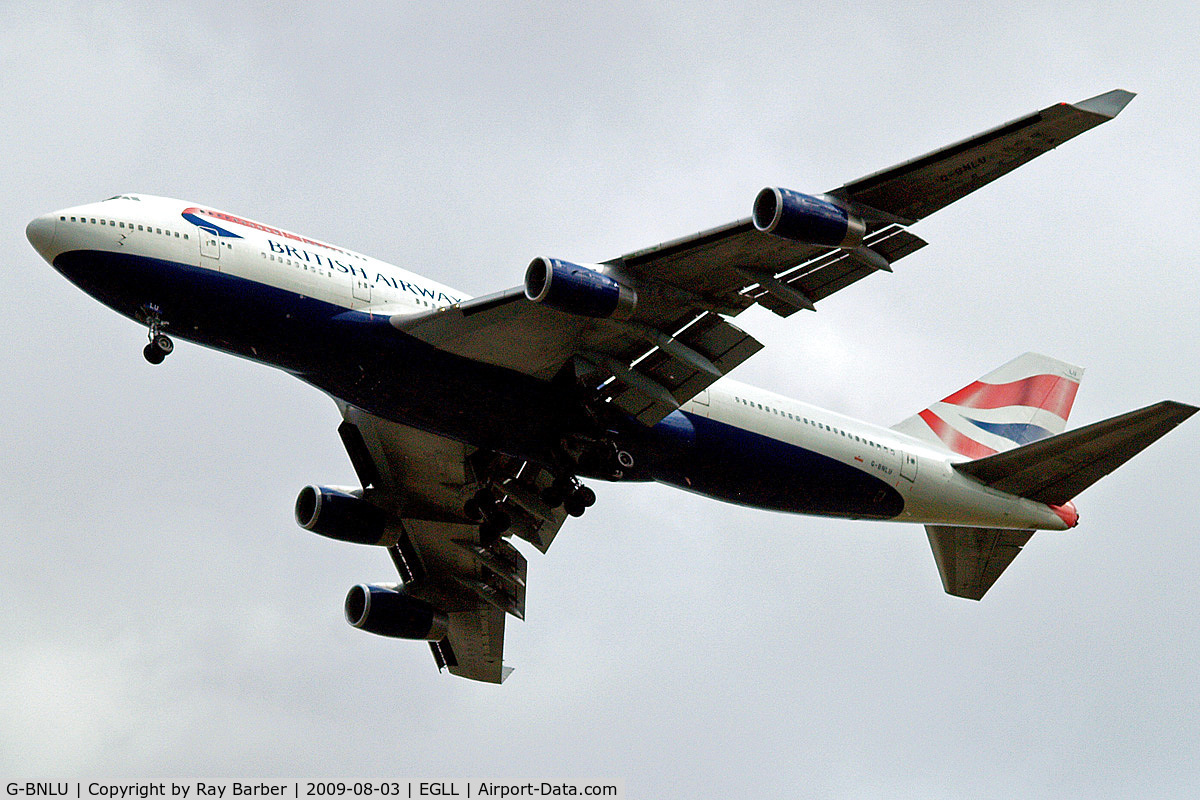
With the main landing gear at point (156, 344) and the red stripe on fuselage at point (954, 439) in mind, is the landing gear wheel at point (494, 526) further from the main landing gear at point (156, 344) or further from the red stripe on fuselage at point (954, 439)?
the red stripe on fuselage at point (954, 439)

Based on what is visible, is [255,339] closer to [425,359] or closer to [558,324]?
[425,359]

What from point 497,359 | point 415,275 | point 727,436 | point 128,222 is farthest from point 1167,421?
point 128,222

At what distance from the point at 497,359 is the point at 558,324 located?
1.62 metres

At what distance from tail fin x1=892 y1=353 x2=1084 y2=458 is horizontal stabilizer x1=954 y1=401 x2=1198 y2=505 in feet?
8.07

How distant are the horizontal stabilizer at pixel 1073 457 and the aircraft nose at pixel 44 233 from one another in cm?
2244

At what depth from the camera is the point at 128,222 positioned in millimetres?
28797

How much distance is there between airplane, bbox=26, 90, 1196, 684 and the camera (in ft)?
93.1

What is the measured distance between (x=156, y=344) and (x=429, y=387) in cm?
572

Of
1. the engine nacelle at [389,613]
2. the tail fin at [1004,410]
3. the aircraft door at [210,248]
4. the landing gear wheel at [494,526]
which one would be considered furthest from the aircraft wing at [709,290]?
the engine nacelle at [389,613]

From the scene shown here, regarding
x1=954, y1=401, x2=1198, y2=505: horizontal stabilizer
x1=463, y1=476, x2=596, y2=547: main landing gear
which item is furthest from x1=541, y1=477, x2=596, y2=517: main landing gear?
x1=954, y1=401, x2=1198, y2=505: horizontal stabilizer

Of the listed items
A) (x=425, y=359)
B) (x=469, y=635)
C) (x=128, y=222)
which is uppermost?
(x=128, y=222)

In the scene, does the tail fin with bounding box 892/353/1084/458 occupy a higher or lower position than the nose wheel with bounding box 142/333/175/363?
higher

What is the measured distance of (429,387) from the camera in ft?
101

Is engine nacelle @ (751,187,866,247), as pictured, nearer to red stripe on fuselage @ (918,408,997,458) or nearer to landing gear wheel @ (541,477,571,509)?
landing gear wheel @ (541,477,571,509)
